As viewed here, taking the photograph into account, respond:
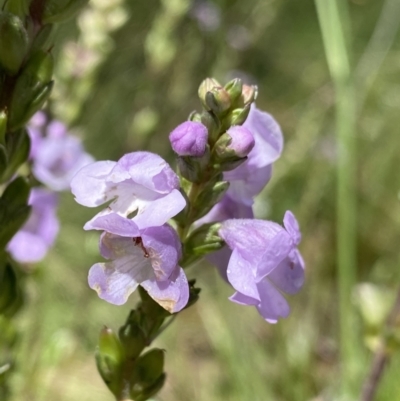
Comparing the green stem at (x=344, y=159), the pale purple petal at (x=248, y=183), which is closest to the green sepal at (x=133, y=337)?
the pale purple petal at (x=248, y=183)

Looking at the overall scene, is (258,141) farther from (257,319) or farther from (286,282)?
(257,319)

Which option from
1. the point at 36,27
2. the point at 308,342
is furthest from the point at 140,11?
the point at 36,27

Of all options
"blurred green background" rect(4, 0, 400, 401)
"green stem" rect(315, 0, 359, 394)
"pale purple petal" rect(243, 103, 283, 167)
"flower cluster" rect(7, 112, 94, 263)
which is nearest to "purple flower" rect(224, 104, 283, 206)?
"pale purple petal" rect(243, 103, 283, 167)

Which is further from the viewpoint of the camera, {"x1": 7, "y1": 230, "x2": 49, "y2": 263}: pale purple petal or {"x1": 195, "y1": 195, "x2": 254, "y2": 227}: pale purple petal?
{"x1": 7, "y1": 230, "x2": 49, "y2": 263}: pale purple petal

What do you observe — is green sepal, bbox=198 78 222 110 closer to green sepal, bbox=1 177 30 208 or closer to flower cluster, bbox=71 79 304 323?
flower cluster, bbox=71 79 304 323

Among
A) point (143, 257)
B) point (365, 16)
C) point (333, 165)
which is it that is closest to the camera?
point (143, 257)

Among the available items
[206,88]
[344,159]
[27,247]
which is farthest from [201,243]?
[344,159]

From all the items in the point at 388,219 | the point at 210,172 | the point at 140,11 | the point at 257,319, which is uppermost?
the point at 210,172
